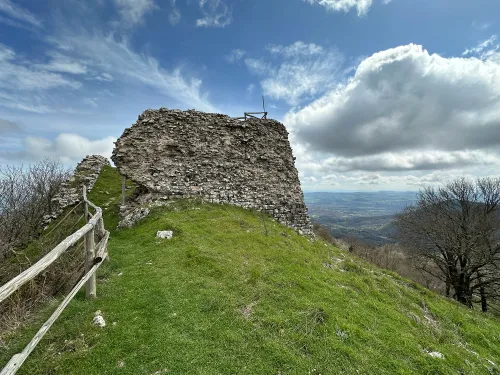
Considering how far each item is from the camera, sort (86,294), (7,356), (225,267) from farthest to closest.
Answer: (225,267)
(86,294)
(7,356)

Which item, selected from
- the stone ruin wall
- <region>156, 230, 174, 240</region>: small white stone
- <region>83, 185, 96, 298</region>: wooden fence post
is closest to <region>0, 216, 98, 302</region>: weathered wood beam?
<region>83, 185, 96, 298</region>: wooden fence post

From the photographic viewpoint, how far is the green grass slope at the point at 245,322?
4.96 metres

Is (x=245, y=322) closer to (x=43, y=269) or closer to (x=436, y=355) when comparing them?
(x=43, y=269)

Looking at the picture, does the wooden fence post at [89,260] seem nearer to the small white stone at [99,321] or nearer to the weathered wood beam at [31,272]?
the weathered wood beam at [31,272]

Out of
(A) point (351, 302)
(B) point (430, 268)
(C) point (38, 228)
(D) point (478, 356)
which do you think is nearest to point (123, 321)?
(A) point (351, 302)

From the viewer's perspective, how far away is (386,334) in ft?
22.4

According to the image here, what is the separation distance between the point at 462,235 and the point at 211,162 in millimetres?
21905

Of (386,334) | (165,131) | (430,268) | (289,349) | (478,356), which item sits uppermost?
(165,131)

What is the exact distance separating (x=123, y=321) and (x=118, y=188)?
21184 millimetres

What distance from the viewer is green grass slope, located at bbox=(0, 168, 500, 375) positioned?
4961mm

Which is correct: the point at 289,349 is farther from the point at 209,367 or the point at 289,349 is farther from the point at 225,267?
the point at 225,267

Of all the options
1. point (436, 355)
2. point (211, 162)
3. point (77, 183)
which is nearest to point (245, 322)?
point (436, 355)

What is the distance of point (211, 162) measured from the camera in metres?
18.4

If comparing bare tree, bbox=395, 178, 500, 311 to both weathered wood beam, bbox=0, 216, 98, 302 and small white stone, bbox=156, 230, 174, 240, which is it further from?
weathered wood beam, bbox=0, 216, 98, 302
